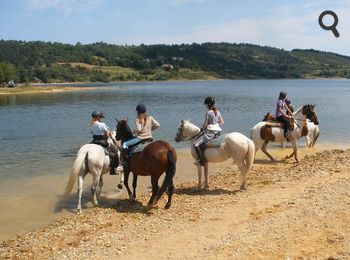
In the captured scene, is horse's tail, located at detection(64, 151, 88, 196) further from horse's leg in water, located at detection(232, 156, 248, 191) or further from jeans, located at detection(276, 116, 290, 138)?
jeans, located at detection(276, 116, 290, 138)

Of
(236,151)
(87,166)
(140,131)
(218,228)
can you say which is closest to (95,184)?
(87,166)

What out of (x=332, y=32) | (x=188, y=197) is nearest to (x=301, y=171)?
(x=188, y=197)

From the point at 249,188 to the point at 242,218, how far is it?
3.27m

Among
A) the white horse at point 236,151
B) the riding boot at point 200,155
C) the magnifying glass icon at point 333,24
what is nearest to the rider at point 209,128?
the riding boot at point 200,155

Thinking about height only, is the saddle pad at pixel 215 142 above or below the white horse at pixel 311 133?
above

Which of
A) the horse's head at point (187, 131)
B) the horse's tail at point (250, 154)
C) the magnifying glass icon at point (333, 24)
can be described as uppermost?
the magnifying glass icon at point (333, 24)

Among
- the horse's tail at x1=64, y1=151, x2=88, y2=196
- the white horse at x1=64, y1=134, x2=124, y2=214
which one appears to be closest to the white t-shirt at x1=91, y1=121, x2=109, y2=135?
the white horse at x1=64, y1=134, x2=124, y2=214

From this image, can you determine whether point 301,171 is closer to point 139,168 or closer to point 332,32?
point 139,168

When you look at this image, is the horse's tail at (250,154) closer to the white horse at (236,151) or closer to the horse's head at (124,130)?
the white horse at (236,151)

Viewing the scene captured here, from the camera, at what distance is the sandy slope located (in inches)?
304

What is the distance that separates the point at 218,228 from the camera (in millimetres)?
8859

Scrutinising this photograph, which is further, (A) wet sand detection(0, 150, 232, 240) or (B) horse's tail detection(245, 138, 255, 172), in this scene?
(B) horse's tail detection(245, 138, 255, 172)

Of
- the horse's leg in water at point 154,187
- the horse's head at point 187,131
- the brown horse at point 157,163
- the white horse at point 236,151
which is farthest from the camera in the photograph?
the horse's head at point 187,131

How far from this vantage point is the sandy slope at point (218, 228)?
7.71 metres
